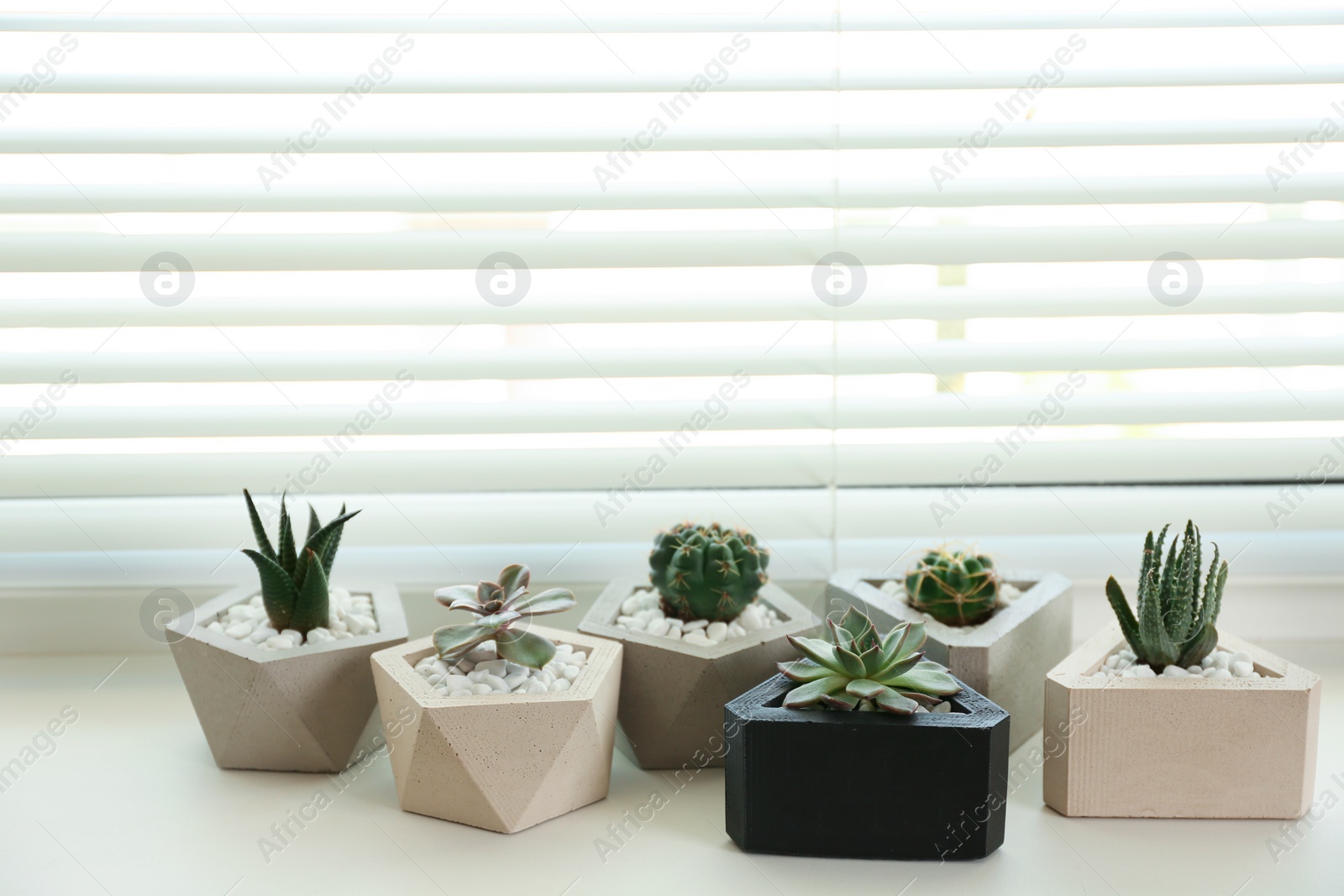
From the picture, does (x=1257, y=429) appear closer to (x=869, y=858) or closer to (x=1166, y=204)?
(x=1166, y=204)

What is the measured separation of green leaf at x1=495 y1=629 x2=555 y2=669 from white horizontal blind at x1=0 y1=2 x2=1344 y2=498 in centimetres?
34

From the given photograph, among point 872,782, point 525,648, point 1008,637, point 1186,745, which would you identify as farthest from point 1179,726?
point 525,648

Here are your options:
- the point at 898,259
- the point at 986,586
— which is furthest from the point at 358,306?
the point at 986,586

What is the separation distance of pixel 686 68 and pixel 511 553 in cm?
64

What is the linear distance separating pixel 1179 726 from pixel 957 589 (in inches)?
10.3

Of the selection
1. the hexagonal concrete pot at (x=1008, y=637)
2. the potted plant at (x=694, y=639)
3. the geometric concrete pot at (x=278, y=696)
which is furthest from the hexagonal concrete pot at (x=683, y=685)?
the geometric concrete pot at (x=278, y=696)

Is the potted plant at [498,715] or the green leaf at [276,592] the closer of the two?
the potted plant at [498,715]

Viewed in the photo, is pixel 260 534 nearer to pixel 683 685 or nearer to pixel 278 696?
pixel 278 696

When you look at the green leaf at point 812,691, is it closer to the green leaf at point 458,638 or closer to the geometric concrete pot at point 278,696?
the green leaf at point 458,638

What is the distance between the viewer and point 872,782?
93 centimetres

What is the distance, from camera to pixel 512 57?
1.30 m

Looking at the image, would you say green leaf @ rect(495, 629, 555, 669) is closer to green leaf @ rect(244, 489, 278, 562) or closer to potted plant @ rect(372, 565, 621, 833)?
potted plant @ rect(372, 565, 621, 833)

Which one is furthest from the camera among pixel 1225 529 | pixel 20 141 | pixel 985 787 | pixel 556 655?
pixel 1225 529

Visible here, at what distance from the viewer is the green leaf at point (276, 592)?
1111mm
